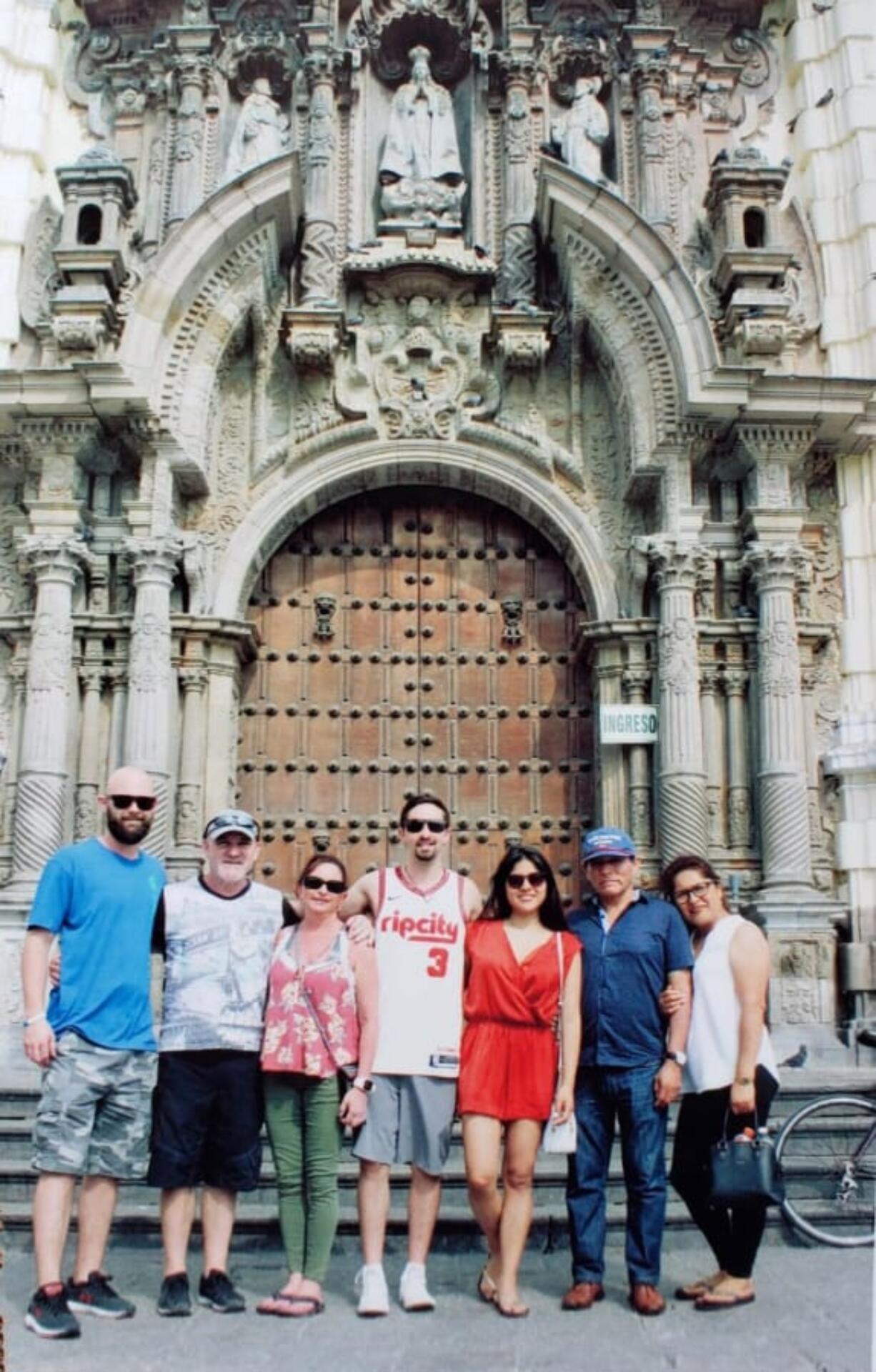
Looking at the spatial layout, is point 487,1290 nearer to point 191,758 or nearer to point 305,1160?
point 305,1160

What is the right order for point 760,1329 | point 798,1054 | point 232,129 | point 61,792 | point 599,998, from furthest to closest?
point 232,129, point 61,792, point 798,1054, point 599,998, point 760,1329

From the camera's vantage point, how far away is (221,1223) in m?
4.53

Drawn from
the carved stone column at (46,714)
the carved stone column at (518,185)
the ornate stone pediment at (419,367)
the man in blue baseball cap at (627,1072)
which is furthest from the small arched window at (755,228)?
the man in blue baseball cap at (627,1072)

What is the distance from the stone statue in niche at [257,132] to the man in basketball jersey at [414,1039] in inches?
290

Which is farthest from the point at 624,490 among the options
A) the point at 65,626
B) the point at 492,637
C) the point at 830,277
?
the point at 65,626

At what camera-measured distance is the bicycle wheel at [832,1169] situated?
5688 millimetres

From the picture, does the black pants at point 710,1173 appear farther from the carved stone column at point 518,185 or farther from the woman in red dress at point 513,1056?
the carved stone column at point 518,185

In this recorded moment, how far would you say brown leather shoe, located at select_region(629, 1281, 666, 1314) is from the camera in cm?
454

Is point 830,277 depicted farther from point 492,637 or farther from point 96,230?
point 96,230

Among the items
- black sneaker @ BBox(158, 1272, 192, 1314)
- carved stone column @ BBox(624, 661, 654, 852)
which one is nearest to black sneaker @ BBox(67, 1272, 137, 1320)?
black sneaker @ BBox(158, 1272, 192, 1314)

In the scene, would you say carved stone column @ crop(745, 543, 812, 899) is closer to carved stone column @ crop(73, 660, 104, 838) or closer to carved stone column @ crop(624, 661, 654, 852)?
carved stone column @ crop(624, 661, 654, 852)

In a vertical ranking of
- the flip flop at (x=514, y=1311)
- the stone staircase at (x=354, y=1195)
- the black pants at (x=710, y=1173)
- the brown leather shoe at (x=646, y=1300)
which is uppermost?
the black pants at (x=710, y=1173)

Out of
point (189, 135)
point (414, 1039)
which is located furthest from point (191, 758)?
point (189, 135)

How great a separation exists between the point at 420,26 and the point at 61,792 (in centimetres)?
704
